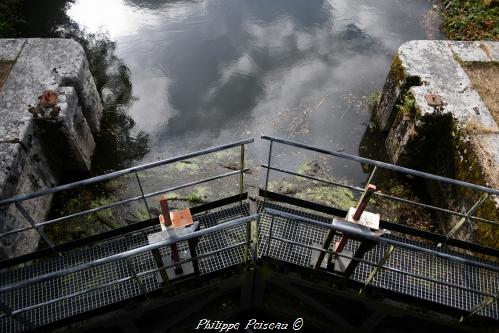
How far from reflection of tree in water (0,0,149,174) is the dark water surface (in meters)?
0.24

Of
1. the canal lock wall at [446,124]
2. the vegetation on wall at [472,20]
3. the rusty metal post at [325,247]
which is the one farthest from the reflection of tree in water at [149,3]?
the rusty metal post at [325,247]

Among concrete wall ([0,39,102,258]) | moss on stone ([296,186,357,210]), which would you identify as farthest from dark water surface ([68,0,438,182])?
concrete wall ([0,39,102,258])

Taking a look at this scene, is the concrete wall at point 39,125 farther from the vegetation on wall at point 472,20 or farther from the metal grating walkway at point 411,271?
the vegetation on wall at point 472,20

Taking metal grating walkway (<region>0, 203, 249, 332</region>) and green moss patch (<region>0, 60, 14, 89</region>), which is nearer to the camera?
metal grating walkway (<region>0, 203, 249, 332</region>)

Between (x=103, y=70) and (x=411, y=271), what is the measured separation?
7.90m

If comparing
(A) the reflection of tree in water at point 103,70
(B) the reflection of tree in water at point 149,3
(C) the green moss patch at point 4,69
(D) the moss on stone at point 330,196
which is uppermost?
(C) the green moss patch at point 4,69

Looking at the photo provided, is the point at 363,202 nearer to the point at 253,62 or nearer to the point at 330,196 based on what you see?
the point at 330,196

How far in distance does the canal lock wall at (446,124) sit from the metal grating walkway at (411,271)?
2.96ft

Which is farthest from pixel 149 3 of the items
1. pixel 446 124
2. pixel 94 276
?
pixel 94 276

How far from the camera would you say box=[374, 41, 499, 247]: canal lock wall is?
605cm

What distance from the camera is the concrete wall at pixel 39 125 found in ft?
18.8

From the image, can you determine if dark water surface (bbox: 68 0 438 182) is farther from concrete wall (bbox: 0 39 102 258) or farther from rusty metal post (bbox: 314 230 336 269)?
rusty metal post (bbox: 314 230 336 269)

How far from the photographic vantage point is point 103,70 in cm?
915

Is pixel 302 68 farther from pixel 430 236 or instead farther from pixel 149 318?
pixel 149 318
